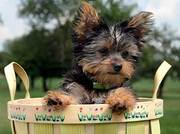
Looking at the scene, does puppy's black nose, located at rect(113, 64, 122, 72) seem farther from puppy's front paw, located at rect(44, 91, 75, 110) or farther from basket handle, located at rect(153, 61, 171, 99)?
puppy's front paw, located at rect(44, 91, 75, 110)

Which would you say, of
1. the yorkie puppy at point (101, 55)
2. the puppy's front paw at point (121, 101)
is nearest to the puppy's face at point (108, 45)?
the yorkie puppy at point (101, 55)

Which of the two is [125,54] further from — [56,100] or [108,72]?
[56,100]

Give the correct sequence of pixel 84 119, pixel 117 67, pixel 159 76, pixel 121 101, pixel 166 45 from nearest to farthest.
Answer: pixel 121 101, pixel 84 119, pixel 117 67, pixel 159 76, pixel 166 45

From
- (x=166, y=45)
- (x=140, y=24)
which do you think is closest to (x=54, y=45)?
(x=166, y=45)

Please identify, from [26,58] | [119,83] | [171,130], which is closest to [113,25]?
[119,83]

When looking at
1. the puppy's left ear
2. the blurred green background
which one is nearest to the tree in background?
the blurred green background

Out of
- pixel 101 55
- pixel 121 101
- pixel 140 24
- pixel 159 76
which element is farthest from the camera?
pixel 140 24

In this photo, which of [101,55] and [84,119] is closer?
[84,119]
